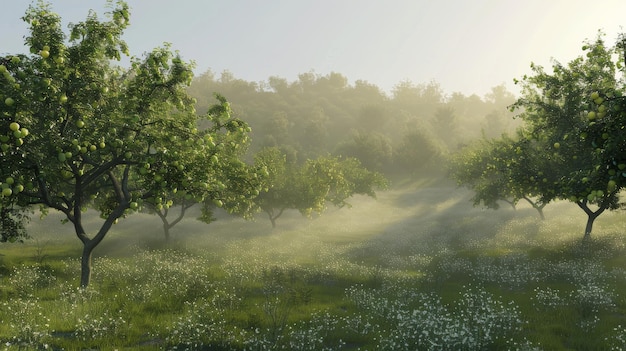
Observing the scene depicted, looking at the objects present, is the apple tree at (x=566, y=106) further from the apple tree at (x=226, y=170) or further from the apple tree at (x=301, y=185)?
the apple tree at (x=301, y=185)

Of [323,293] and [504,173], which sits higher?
[504,173]

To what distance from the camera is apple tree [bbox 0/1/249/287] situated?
12.4 meters

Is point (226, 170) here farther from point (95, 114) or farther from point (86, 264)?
point (86, 264)

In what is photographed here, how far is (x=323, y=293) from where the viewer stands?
19.7 m

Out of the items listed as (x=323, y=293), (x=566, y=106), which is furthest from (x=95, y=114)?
(x=566, y=106)

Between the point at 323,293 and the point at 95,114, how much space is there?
1234 cm

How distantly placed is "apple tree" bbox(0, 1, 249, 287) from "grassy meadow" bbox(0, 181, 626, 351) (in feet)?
13.4

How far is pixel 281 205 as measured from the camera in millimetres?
45875

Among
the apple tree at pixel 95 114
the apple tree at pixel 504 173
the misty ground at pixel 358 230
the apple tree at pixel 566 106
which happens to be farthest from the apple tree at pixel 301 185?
the apple tree at pixel 95 114

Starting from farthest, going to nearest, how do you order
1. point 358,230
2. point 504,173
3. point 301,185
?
point 358,230 < point 301,185 < point 504,173

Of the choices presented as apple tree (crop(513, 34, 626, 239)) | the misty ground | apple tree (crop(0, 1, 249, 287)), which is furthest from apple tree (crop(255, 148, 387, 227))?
apple tree (crop(0, 1, 249, 287))

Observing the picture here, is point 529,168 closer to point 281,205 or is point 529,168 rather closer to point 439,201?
point 281,205

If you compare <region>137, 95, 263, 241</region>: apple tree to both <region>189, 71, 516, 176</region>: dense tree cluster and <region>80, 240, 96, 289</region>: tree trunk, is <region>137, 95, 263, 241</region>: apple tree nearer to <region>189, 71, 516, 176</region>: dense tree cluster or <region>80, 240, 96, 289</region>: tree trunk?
<region>80, 240, 96, 289</region>: tree trunk

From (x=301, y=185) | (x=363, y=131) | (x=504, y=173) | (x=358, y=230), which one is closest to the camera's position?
(x=504, y=173)
